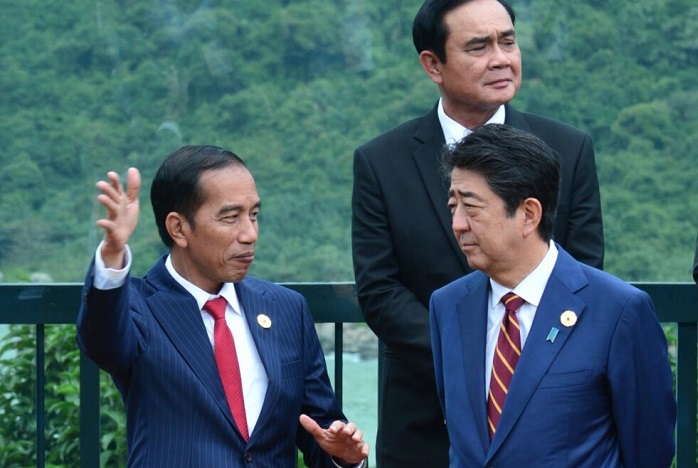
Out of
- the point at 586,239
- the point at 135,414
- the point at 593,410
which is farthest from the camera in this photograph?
the point at 586,239

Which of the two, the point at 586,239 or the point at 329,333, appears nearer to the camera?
the point at 586,239

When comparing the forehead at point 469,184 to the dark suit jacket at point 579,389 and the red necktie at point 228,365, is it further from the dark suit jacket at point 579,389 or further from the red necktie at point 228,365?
the red necktie at point 228,365

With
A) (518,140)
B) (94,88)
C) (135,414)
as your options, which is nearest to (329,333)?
(94,88)

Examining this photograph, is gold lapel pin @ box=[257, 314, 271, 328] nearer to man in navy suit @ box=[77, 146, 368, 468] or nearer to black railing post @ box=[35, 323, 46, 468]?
man in navy suit @ box=[77, 146, 368, 468]

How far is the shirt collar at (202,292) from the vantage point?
11.9 ft

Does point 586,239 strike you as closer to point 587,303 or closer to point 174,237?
point 587,303

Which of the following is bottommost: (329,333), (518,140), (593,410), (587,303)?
(329,333)

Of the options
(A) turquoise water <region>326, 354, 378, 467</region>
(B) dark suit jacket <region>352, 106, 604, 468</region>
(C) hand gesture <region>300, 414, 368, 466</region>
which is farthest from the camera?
(A) turquoise water <region>326, 354, 378, 467</region>

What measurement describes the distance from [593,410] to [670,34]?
9.49ft

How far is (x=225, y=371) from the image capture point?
141 inches

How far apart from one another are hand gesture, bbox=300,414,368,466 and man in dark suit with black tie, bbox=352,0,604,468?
444 mm

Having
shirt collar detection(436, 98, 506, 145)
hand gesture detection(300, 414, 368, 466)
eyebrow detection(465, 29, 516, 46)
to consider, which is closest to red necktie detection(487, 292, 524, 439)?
hand gesture detection(300, 414, 368, 466)

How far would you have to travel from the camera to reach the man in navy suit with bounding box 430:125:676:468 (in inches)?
125

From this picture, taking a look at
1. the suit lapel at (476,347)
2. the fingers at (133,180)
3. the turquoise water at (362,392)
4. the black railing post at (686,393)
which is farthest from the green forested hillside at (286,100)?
the fingers at (133,180)
